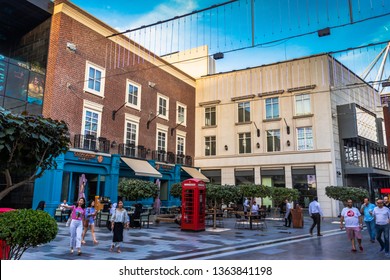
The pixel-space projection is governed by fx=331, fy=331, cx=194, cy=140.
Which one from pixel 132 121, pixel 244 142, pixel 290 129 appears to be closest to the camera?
pixel 132 121

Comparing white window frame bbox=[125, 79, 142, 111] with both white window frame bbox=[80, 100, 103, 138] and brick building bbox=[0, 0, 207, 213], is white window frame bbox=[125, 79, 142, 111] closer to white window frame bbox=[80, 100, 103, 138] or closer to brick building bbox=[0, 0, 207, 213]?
brick building bbox=[0, 0, 207, 213]

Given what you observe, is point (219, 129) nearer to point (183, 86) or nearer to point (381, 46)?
point (183, 86)

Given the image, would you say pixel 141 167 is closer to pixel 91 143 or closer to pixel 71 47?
pixel 91 143

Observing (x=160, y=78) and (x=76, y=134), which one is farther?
(x=160, y=78)

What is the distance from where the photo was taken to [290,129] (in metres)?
31.2

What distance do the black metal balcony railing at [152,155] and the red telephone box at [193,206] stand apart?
1046 centimetres

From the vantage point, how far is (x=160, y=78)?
3089cm

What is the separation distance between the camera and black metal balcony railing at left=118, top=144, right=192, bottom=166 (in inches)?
1026

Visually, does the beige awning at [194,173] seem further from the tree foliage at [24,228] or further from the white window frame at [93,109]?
the tree foliage at [24,228]

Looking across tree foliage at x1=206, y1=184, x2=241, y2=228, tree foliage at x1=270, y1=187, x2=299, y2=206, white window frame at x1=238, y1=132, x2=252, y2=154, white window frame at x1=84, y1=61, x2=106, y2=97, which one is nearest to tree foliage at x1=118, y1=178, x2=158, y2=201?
tree foliage at x1=206, y1=184, x2=241, y2=228

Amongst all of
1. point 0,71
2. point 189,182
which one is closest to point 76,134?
point 0,71

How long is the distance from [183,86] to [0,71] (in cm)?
1788

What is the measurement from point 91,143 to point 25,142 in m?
17.4

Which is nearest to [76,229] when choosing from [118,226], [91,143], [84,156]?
[118,226]
